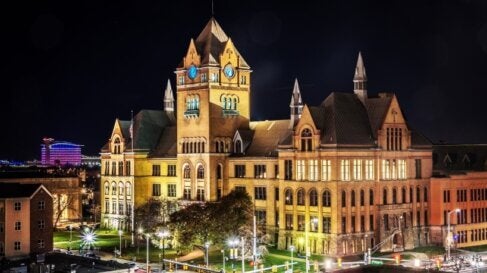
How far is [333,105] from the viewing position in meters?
125

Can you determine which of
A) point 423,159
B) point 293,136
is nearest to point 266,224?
point 293,136

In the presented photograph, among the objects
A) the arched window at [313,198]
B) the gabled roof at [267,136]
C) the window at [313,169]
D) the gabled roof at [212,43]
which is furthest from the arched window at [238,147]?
the arched window at [313,198]

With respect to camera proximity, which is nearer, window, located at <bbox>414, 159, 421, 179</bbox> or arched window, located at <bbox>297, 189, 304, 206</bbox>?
arched window, located at <bbox>297, 189, 304, 206</bbox>

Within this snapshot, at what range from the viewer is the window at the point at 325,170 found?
398 ft

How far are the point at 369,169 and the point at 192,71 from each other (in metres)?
36.7

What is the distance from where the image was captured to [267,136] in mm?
141750

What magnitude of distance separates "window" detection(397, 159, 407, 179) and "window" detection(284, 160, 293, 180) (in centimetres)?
1561

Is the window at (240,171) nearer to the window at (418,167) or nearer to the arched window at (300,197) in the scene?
the arched window at (300,197)

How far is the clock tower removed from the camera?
470ft

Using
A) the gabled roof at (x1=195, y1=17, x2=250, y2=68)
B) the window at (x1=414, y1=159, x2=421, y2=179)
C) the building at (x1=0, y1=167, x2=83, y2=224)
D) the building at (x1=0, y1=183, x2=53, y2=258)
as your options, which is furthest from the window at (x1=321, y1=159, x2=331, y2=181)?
the building at (x1=0, y1=167, x2=83, y2=224)

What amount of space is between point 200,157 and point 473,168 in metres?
44.4

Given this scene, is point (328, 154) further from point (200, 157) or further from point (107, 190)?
point (107, 190)

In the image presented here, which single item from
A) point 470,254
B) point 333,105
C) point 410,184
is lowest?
point 470,254

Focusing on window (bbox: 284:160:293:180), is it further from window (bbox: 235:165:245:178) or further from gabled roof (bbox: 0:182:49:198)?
gabled roof (bbox: 0:182:49:198)
